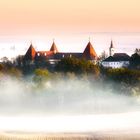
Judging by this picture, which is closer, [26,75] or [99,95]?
Result: [99,95]

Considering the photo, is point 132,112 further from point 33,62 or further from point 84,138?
point 33,62

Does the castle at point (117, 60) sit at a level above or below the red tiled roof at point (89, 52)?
below

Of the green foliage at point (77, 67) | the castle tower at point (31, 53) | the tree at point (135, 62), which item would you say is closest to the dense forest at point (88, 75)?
the green foliage at point (77, 67)

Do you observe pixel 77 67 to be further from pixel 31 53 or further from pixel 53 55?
pixel 53 55

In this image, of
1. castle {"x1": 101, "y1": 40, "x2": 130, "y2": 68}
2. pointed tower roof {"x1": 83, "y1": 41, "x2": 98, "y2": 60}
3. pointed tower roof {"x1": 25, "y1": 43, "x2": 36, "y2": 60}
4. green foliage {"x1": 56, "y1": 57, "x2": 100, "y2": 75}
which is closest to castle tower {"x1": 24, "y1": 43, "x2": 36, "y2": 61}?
pointed tower roof {"x1": 25, "y1": 43, "x2": 36, "y2": 60}

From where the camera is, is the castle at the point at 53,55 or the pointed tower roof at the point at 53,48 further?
the pointed tower roof at the point at 53,48

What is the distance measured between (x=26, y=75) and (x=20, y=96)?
7.29 m

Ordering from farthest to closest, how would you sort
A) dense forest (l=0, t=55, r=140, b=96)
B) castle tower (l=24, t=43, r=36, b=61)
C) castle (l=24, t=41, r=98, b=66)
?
castle tower (l=24, t=43, r=36, b=61)
castle (l=24, t=41, r=98, b=66)
dense forest (l=0, t=55, r=140, b=96)

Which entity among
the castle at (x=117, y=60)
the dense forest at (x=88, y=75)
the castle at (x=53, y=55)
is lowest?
the castle at (x=117, y=60)

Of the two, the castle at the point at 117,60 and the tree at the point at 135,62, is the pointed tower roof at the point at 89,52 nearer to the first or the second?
the castle at the point at 117,60

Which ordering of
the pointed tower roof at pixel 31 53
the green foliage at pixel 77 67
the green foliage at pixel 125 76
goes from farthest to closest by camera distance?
1. the pointed tower roof at pixel 31 53
2. the green foliage at pixel 77 67
3. the green foliage at pixel 125 76

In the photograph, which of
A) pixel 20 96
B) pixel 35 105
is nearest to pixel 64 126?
pixel 35 105

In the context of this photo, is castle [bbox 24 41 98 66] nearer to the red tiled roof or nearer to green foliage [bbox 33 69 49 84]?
the red tiled roof

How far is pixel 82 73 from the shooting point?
5159 cm
